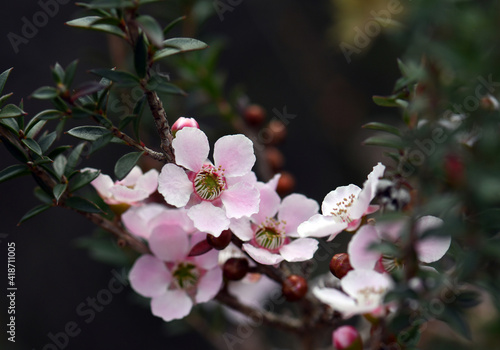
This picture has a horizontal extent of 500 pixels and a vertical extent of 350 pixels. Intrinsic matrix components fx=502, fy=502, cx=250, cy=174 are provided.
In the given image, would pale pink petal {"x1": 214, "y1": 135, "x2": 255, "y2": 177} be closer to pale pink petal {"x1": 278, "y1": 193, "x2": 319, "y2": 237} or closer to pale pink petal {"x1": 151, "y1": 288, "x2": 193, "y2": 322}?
pale pink petal {"x1": 278, "y1": 193, "x2": 319, "y2": 237}

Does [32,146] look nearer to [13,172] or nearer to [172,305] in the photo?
[13,172]

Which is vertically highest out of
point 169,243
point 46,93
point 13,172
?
point 46,93

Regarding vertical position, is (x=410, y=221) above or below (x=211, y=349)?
above

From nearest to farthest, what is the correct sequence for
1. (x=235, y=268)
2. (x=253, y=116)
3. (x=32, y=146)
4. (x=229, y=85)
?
1. (x=32, y=146)
2. (x=235, y=268)
3. (x=253, y=116)
4. (x=229, y=85)

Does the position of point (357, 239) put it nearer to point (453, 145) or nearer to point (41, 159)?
point (453, 145)

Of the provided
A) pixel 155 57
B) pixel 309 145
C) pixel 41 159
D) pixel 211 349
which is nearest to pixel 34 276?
pixel 211 349

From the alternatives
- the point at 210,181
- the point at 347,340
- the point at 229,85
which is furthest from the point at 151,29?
the point at 229,85

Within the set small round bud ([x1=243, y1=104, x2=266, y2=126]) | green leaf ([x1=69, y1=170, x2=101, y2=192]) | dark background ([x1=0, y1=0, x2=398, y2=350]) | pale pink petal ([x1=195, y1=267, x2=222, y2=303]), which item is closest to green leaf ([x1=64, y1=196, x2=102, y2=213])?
green leaf ([x1=69, y1=170, x2=101, y2=192])

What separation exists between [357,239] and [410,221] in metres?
0.13

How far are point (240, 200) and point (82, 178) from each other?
258mm

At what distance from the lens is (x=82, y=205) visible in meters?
0.81

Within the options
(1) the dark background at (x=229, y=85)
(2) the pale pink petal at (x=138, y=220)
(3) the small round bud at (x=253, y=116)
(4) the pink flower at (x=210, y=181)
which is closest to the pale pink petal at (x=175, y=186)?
(4) the pink flower at (x=210, y=181)

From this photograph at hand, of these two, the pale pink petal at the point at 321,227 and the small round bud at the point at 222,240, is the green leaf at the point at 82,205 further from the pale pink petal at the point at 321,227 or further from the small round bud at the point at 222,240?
the pale pink petal at the point at 321,227

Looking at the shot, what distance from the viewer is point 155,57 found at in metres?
0.72
